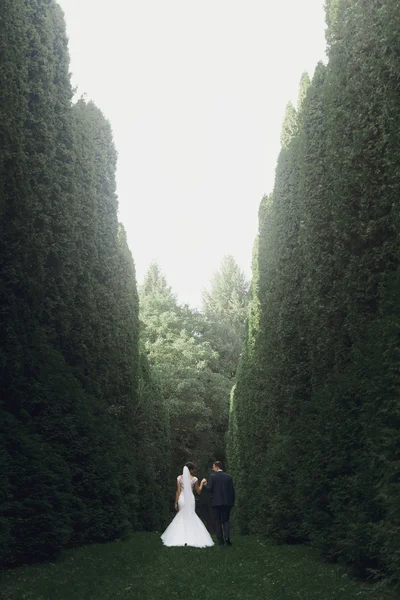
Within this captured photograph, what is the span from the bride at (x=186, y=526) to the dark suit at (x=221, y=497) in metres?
0.32

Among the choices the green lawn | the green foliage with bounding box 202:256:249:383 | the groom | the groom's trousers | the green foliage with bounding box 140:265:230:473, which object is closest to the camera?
the green lawn

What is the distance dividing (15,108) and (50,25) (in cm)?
439

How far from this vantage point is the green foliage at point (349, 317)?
7098 millimetres

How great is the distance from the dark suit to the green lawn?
1576 mm

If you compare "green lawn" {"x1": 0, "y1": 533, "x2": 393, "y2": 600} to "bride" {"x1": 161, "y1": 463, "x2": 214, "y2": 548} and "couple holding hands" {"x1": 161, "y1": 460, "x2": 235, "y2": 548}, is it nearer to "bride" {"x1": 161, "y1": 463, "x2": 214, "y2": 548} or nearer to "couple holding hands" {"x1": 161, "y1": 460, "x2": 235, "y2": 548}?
"couple holding hands" {"x1": 161, "y1": 460, "x2": 235, "y2": 548}

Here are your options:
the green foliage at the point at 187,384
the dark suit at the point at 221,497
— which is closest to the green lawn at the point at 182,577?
the dark suit at the point at 221,497

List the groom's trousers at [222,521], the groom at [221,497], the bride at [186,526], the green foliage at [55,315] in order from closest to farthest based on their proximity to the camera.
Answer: the green foliage at [55,315]
the groom at [221,497]
the groom's trousers at [222,521]
the bride at [186,526]

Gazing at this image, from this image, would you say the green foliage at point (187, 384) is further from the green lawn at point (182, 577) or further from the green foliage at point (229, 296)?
the green lawn at point (182, 577)

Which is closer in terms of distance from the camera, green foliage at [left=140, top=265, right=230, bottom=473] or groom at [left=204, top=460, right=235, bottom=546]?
groom at [left=204, top=460, right=235, bottom=546]

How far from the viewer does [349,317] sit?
33.7 feet

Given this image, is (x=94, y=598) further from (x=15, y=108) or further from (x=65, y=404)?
(x=15, y=108)

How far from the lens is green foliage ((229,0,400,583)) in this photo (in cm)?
710

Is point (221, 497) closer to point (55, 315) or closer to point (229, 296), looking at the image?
point (55, 315)

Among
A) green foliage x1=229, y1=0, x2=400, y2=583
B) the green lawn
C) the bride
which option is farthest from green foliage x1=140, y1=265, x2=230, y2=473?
the green lawn
